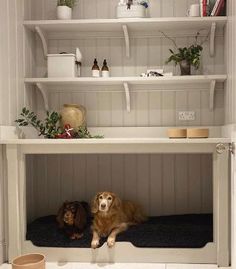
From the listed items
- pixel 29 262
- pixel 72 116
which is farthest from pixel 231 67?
pixel 29 262

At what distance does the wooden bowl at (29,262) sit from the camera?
1969 millimetres

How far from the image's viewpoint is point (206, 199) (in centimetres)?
305

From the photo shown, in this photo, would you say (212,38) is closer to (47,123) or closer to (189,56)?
(189,56)

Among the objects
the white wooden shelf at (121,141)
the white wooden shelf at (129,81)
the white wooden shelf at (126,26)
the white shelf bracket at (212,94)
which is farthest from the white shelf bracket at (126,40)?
the white wooden shelf at (121,141)

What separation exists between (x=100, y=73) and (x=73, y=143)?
0.85 meters

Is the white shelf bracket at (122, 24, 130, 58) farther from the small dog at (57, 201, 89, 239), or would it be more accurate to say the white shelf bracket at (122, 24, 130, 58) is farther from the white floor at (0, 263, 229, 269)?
the white floor at (0, 263, 229, 269)

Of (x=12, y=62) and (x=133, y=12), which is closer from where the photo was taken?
(x=12, y=62)

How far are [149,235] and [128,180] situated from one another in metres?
0.72

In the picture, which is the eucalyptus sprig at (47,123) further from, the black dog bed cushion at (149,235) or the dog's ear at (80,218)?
the black dog bed cushion at (149,235)

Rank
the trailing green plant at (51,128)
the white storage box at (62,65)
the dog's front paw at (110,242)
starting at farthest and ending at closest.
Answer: the white storage box at (62,65) → the trailing green plant at (51,128) → the dog's front paw at (110,242)


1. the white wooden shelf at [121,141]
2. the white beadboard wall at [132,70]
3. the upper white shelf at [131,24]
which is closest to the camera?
the white wooden shelf at [121,141]

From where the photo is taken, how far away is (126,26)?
2830 millimetres

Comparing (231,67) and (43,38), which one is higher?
(43,38)

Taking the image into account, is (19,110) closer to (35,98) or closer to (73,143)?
(35,98)
